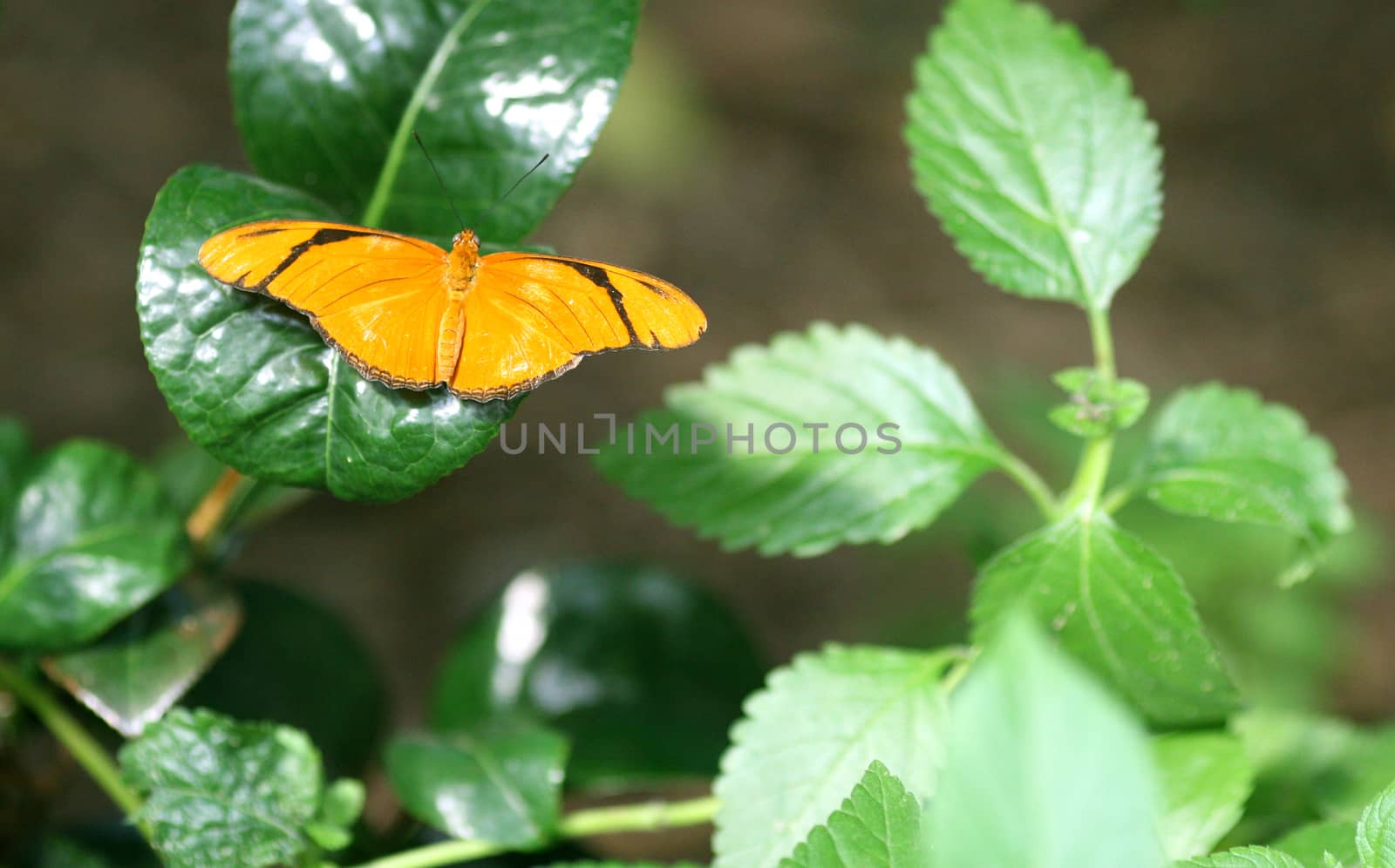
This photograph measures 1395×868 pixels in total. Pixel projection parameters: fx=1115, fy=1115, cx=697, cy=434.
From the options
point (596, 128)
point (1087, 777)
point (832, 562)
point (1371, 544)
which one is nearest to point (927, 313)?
point (832, 562)

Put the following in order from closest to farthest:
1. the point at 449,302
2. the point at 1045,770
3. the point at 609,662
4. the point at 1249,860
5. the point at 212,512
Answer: the point at 1045,770, the point at 1249,860, the point at 449,302, the point at 212,512, the point at 609,662

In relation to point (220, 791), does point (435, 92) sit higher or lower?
higher

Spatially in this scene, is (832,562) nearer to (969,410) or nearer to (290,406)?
(969,410)

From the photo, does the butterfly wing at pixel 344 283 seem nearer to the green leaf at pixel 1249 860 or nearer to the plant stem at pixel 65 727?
the plant stem at pixel 65 727

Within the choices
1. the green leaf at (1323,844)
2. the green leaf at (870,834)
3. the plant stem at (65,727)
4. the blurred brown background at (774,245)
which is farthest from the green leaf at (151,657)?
the blurred brown background at (774,245)

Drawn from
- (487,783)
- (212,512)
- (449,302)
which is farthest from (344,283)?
(487,783)

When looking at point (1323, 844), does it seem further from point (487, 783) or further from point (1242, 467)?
point (487, 783)

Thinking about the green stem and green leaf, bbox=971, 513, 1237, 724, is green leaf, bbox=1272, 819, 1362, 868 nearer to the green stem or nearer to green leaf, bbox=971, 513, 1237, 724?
green leaf, bbox=971, 513, 1237, 724

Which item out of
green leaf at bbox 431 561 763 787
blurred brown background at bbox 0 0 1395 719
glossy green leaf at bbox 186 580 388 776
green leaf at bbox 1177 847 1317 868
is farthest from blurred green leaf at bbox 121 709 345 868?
blurred brown background at bbox 0 0 1395 719
